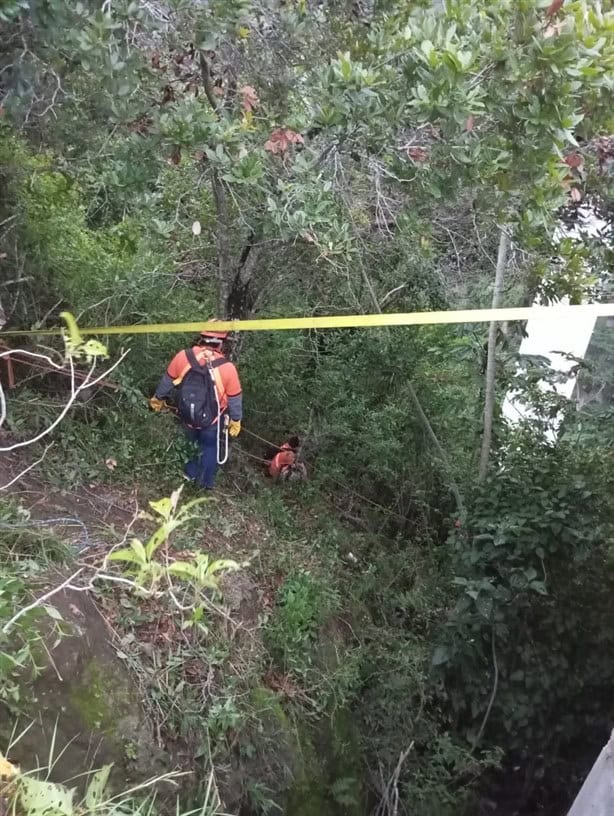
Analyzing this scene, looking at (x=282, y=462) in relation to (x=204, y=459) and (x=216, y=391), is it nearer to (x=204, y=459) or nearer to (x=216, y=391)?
(x=204, y=459)

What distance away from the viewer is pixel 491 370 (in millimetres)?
5012

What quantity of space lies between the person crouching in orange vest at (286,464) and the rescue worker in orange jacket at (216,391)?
89 centimetres

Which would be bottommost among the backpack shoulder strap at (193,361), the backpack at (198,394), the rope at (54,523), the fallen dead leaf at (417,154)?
the rope at (54,523)

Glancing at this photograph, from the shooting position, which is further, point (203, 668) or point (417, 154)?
point (417, 154)

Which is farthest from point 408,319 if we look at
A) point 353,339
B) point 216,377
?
point 353,339

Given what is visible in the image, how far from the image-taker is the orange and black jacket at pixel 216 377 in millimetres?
4020

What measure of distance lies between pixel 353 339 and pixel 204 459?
184cm

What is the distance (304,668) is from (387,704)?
901 mm

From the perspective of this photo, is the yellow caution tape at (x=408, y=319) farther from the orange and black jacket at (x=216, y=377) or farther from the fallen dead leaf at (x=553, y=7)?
the fallen dead leaf at (x=553, y=7)

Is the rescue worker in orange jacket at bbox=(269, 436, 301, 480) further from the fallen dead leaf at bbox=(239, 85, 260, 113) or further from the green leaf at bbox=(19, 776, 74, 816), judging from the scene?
the green leaf at bbox=(19, 776, 74, 816)

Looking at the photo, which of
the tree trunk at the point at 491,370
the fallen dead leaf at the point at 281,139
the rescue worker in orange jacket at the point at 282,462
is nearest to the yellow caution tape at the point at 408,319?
the fallen dead leaf at the point at 281,139

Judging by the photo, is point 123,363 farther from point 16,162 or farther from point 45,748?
point 45,748

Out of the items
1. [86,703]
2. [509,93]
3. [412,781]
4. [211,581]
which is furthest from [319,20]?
[412,781]

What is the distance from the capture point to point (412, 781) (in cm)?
459
